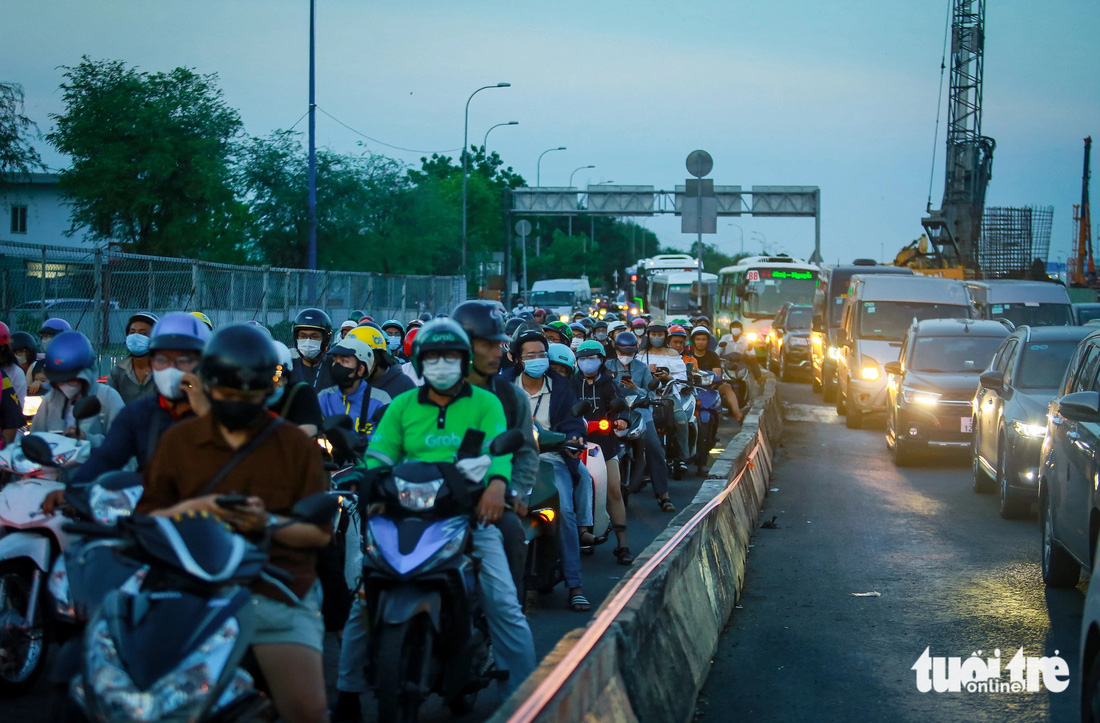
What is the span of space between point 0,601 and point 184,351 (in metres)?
1.51

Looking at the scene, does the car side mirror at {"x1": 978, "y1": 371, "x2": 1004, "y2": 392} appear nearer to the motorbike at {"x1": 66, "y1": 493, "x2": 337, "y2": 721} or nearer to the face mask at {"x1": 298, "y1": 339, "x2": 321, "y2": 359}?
the face mask at {"x1": 298, "y1": 339, "x2": 321, "y2": 359}

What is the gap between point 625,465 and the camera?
12.2m

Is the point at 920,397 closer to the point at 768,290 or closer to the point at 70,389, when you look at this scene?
the point at 70,389

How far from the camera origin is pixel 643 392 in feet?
38.9

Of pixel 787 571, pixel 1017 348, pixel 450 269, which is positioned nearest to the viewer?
pixel 787 571

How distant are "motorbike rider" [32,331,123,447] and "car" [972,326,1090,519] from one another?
307 inches

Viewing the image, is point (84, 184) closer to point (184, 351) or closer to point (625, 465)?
point (625, 465)

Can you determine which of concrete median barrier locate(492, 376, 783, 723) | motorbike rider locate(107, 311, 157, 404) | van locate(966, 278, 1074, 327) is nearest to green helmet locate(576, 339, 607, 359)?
concrete median barrier locate(492, 376, 783, 723)

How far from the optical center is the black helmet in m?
6.19

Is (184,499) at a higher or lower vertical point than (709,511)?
higher

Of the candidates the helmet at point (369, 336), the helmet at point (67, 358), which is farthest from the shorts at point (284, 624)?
the helmet at point (369, 336)

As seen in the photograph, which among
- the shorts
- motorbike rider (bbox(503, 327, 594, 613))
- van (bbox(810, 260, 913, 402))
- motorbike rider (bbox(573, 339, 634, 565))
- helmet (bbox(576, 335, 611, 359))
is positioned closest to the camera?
the shorts

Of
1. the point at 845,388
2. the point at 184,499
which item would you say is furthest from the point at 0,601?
the point at 845,388

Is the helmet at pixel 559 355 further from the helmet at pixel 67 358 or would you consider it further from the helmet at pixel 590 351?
the helmet at pixel 67 358
